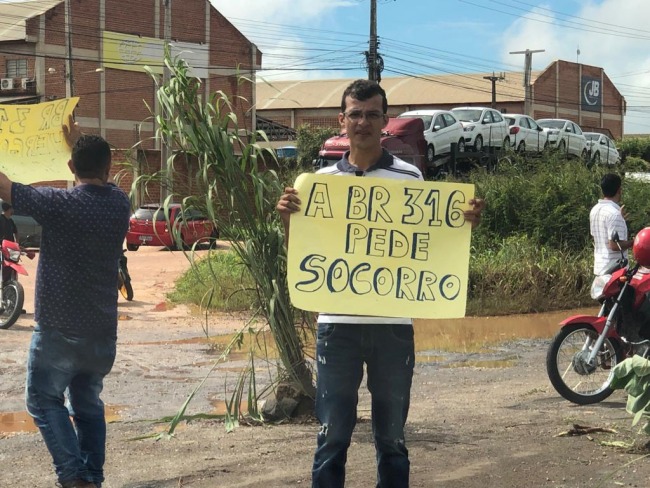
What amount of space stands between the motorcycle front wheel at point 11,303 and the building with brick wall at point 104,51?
29.9 meters

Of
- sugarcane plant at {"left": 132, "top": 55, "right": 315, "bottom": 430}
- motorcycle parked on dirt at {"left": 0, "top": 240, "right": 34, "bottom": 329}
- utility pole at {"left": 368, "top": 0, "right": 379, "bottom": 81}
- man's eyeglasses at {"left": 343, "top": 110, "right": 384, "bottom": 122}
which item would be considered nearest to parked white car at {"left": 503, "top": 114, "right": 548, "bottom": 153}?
utility pole at {"left": 368, "top": 0, "right": 379, "bottom": 81}

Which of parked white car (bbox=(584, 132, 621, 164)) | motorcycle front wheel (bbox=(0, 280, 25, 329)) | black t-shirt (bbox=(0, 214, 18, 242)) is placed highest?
parked white car (bbox=(584, 132, 621, 164))

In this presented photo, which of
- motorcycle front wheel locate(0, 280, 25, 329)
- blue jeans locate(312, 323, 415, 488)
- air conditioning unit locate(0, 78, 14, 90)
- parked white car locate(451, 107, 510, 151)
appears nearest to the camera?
blue jeans locate(312, 323, 415, 488)

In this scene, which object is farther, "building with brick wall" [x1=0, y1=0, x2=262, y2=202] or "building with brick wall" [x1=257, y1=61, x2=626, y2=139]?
"building with brick wall" [x1=257, y1=61, x2=626, y2=139]

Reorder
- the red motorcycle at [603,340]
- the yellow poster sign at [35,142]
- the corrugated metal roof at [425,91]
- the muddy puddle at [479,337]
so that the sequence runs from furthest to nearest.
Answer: the corrugated metal roof at [425,91]
the muddy puddle at [479,337]
the red motorcycle at [603,340]
the yellow poster sign at [35,142]

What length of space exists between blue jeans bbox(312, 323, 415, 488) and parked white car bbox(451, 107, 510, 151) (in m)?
22.7

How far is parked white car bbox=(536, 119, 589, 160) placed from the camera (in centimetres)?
2944

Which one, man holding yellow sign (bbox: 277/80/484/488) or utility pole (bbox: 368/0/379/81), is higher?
utility pole (bbox: 368/0/379/81)

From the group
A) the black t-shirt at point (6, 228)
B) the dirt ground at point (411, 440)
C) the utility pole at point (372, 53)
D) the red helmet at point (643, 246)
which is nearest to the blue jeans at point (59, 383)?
the dirt ground at point (411, 440)

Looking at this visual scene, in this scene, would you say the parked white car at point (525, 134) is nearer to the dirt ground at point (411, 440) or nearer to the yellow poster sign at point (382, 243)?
the dirt ground at point (411, 440)

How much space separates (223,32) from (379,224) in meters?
52.8

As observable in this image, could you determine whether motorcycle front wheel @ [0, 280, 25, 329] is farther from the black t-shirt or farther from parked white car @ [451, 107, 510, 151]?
parked white car @ [451, 107, 510, 151]

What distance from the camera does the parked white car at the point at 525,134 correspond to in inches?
1118

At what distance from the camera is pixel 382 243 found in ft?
14.5
